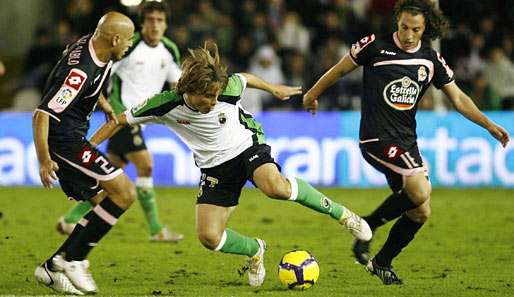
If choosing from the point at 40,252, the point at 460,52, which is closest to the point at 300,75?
the point at 460,52

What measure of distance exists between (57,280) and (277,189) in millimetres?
1801

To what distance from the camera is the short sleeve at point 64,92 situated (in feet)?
25.2

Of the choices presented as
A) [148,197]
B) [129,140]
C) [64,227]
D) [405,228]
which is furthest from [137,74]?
[405,228]

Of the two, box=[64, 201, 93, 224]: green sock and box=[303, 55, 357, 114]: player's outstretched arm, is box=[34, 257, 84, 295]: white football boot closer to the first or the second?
box=[303, 55, 357, 114]: player's outstretched arm

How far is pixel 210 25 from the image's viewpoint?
19094 mm

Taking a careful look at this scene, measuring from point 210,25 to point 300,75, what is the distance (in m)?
1.98

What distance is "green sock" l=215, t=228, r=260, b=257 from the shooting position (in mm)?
8207

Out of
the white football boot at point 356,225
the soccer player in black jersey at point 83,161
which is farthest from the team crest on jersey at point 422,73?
the soccer player in black jersey at point 83,161

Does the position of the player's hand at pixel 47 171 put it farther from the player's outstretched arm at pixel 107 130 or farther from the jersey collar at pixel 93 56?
the jersey collar at pixel 93 56

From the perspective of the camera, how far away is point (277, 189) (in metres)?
7.95

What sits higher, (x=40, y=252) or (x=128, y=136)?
(x=128, y=136)

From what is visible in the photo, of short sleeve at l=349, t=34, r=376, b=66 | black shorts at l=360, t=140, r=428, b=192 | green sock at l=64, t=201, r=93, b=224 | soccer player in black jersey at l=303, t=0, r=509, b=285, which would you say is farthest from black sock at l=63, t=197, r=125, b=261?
green sock at l=64, t=201, r=93, b=224

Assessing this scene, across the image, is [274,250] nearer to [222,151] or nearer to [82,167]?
[222,151]

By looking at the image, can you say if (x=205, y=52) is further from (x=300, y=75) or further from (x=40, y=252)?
(x=300, y=75)
